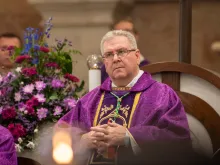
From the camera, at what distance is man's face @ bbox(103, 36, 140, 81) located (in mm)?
2898

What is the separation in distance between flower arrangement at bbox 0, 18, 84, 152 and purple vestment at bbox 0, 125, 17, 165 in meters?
0.35

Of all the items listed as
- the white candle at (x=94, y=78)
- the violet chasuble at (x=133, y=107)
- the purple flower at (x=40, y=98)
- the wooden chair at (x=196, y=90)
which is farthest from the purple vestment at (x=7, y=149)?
the wooden chair at (x=196, y=90)

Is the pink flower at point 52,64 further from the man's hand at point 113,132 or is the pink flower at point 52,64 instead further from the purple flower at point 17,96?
the man's hand at point 113,132

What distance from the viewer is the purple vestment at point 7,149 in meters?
2.72

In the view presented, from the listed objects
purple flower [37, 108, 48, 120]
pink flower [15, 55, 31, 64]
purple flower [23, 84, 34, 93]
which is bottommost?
purple flower [37, 108, 48, 120]

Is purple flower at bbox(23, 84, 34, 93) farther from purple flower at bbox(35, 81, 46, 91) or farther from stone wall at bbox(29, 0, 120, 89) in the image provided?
stone wall at bbox(29, 0, 120, 89)

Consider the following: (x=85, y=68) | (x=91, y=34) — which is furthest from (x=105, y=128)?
(x=91, y=34)

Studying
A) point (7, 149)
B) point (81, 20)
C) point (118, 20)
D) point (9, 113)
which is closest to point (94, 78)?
point (9, 113)

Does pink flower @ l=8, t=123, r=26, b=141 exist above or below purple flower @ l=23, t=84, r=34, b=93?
below

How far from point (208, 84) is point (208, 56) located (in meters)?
3.51

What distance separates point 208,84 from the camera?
305 cm

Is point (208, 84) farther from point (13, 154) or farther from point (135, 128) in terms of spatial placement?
point (13, 154)

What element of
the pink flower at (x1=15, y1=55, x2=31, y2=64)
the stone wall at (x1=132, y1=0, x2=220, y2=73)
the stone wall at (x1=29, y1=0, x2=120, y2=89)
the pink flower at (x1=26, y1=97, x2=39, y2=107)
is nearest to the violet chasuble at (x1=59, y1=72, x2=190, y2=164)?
the pink flower at (x1=26, y1=97, x2=39, y2=107)

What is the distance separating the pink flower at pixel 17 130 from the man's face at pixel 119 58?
0.66 m
